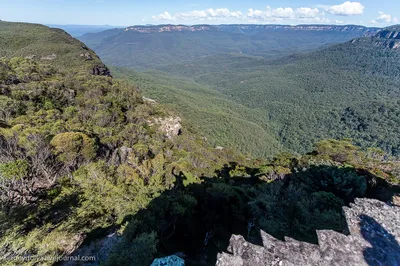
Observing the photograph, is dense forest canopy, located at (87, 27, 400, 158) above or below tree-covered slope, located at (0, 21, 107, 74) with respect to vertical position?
below

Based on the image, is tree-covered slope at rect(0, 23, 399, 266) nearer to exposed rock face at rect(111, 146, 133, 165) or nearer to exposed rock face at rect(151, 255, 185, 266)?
exposed rock face at rect(111, 146, 133, 165)

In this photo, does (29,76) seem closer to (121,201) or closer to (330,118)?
(121,201)

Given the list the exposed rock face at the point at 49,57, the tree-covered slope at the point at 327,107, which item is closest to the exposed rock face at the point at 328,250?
the tree-covered slope at the point at 327,107

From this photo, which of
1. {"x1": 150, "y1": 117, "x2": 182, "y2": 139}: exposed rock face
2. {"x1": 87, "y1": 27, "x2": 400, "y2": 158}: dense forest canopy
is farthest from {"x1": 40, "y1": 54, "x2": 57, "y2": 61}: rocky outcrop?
{"x1": 150, "y1": 117, "x2": 182, "y2": 139}: exposed rock face

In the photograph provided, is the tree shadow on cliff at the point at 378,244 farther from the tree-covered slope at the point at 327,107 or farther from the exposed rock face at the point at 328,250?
the tree-covered slope at the point at 327,107

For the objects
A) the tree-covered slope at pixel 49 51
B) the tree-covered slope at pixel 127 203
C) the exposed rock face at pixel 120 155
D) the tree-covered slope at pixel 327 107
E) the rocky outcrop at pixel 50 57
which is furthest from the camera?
the tree-covered slope at pixel 327 107
